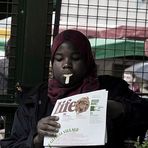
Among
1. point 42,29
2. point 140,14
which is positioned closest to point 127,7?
point 140,14

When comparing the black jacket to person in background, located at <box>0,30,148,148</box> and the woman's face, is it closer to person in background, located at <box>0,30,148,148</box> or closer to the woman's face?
person in background, located at <box>0,30,148,148</box>

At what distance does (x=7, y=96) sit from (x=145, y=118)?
117 cm

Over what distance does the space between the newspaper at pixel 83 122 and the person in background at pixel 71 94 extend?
0.12 metres

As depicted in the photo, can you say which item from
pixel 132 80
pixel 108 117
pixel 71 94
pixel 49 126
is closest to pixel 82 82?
pixel 71 94

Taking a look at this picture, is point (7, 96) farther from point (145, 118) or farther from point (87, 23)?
point (145, 118)

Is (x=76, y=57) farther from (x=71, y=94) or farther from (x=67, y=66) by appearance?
(x=71, y=94)

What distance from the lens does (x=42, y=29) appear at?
3770 mm

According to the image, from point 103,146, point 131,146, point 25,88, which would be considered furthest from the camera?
point 25,88

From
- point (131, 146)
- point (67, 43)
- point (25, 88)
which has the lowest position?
point (131, 146)

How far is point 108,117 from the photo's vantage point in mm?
2904

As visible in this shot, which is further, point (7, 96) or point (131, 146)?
point (7, 96)

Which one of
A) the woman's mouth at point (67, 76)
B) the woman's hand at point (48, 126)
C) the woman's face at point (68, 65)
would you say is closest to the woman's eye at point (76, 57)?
the woman's face at point (68, 65)

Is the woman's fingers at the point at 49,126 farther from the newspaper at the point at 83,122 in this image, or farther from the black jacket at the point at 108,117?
the black jacket at the point at 108,117

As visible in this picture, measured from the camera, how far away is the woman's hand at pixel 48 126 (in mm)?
2752
